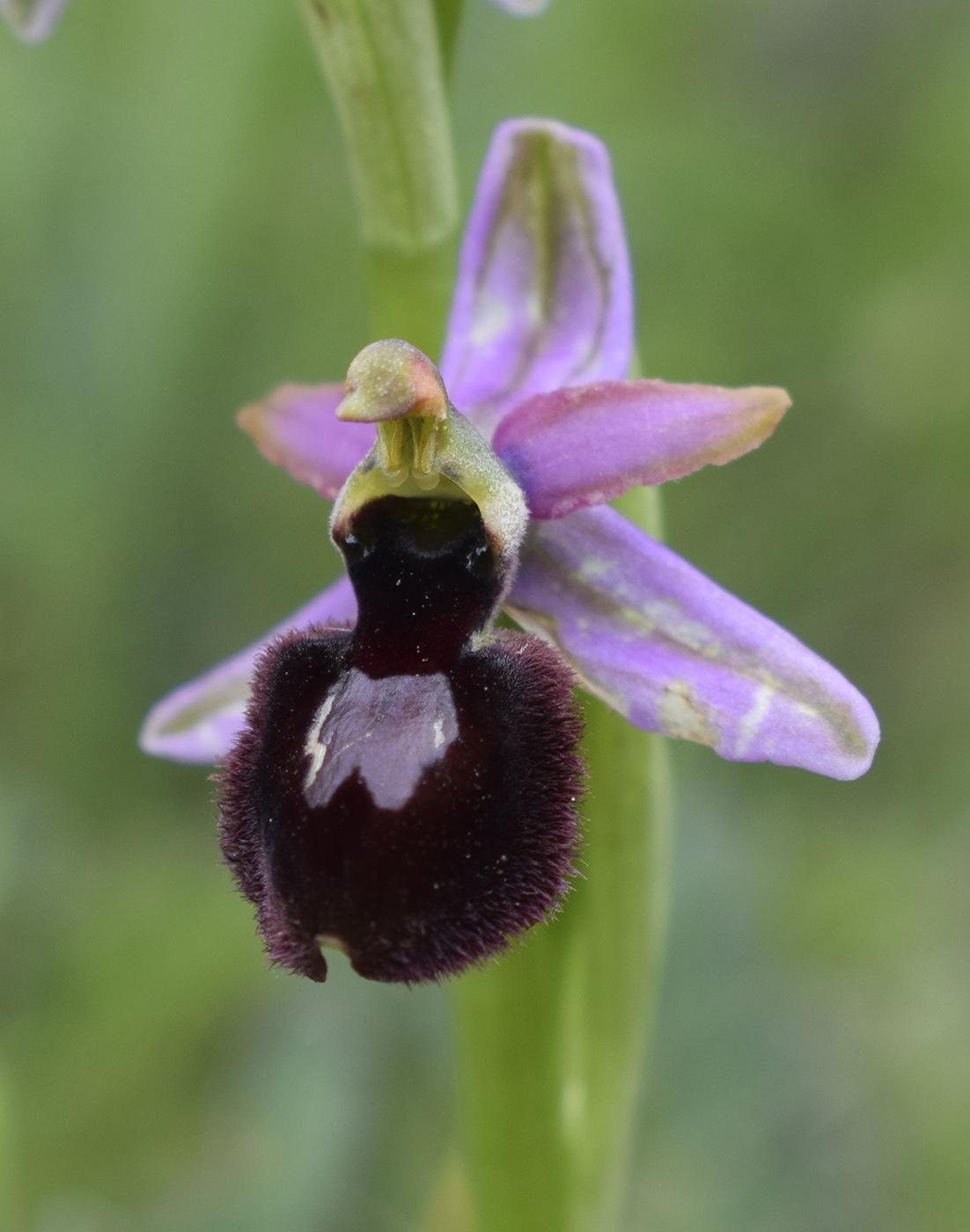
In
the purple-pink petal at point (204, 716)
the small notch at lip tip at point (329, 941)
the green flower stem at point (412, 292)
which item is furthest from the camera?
the purple-pink petal at point (204, 716)

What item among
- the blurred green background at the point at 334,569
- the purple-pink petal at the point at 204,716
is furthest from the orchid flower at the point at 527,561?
the blurred green background at the point at 334,569

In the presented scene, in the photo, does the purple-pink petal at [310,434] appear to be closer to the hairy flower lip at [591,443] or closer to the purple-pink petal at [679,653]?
the hairy flower lip at [591,443]

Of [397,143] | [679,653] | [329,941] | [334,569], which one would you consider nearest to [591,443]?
[679,653]

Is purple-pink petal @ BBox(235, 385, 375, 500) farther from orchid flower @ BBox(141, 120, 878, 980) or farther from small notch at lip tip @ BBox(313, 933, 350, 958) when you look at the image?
small notch at lip tip @ BBox(313, 933, 350, 958)

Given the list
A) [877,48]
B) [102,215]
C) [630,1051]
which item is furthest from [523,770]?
[877,48]

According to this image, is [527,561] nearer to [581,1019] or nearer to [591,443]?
[591,443]

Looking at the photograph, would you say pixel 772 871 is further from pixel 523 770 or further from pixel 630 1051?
pixel 523 770

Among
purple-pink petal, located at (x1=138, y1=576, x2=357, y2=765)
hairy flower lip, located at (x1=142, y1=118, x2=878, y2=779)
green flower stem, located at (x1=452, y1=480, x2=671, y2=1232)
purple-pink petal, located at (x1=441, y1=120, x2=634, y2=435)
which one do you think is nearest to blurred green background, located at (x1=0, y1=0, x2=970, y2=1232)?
green flower stem, located at (x1=452, y1=480, x2=671, y2=1232)
